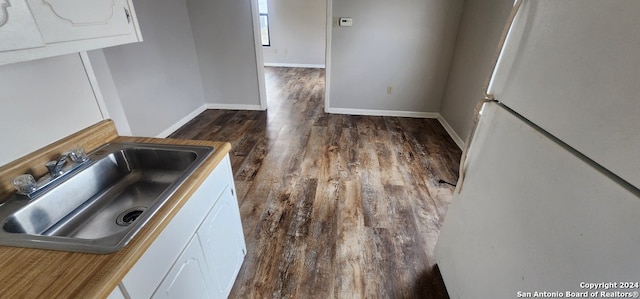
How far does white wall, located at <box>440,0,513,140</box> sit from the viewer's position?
2484 mm

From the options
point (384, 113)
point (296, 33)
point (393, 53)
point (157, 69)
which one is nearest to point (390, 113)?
point (384, 113)

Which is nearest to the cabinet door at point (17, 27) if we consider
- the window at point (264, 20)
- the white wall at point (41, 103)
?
the white wall at point (41, 103)

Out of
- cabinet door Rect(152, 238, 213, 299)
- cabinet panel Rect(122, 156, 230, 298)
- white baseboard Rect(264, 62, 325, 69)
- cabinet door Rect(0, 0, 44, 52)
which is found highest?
cabinet door Rect(0, 0, 44, 52)

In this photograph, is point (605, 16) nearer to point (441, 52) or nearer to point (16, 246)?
point (16, 246)

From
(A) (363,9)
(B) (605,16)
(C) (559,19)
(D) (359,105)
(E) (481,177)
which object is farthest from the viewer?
(D) (359,105)

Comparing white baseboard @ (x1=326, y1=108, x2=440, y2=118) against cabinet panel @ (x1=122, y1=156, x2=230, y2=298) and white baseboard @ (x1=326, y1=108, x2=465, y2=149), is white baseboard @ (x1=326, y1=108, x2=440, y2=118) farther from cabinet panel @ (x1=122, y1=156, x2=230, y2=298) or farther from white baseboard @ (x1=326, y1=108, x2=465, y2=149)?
cabinet panel @ (x1=122, y1=156, x2=230, y2=298)

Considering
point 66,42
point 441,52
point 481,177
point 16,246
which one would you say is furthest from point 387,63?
point 16,246

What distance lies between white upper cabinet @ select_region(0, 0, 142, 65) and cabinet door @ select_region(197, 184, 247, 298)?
702 mm

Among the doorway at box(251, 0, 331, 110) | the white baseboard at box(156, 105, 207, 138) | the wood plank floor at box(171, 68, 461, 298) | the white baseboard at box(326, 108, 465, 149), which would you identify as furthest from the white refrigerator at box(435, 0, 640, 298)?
the doorway at box(251, 0, 331, 110)

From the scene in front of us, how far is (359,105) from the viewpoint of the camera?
4000 mm

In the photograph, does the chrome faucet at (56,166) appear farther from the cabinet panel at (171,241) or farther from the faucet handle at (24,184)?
the cabinet panel at (171,241)

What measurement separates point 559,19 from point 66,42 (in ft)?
4.64

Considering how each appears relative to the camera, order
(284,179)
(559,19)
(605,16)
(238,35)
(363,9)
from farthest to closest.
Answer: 1. (238,35)
2. (363,9)
3. (284,179)
4. (559,19)
5. (605,16)

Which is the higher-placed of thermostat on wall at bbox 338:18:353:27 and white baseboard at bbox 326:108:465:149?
thermostat on wall at bbox 338:18:353:27
